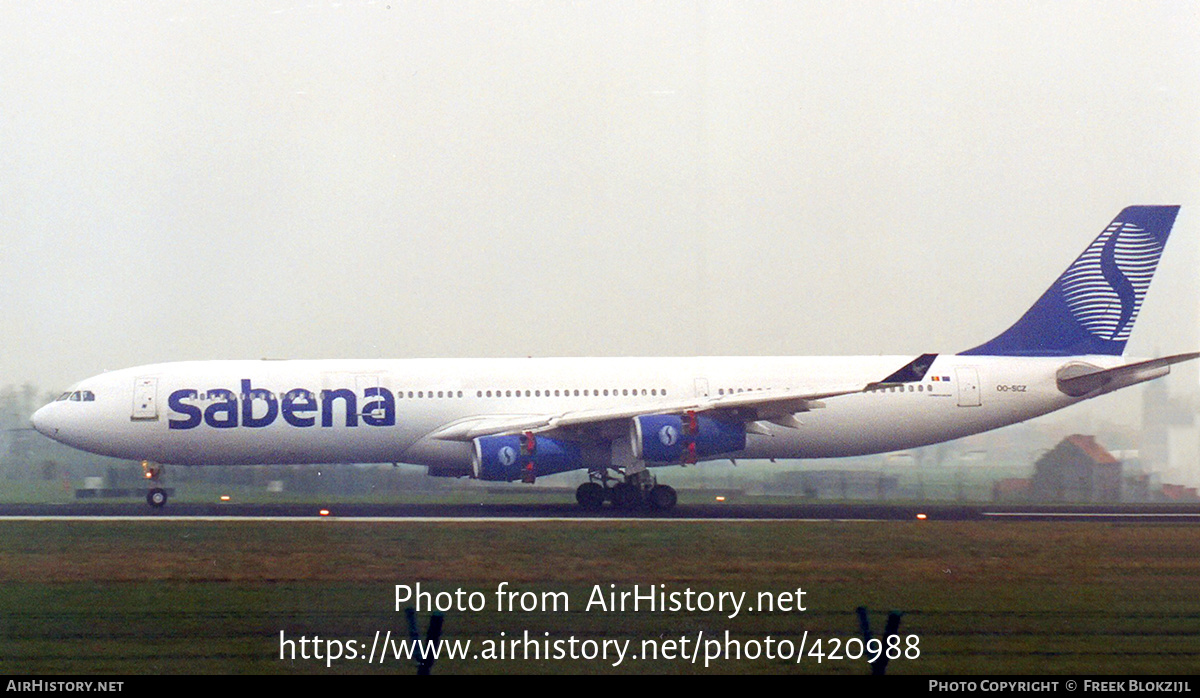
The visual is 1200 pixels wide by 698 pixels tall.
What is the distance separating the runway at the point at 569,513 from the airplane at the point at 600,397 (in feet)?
3.28

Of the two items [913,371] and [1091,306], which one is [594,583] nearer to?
[913,371]

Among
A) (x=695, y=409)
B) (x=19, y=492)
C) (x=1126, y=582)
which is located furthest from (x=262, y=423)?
(x=1126, y=582)

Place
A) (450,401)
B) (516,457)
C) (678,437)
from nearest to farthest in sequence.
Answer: (678,437)
(516,457)
(450,401)

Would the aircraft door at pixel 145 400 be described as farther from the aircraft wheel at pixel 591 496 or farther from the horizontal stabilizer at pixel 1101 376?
the horizontal stabilizer at pixel 1101 376

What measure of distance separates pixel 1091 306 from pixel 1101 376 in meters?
1.74

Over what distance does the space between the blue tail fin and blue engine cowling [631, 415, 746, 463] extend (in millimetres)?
6379

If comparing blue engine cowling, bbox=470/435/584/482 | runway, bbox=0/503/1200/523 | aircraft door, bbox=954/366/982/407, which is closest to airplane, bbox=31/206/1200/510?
aircraft door, bbox=954/366/982/407

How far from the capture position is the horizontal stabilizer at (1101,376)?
916 inches

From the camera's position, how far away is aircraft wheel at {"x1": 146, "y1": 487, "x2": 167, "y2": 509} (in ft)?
78.2

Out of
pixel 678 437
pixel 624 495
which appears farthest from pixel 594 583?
pixel 624 495

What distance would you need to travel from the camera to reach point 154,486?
24578mm

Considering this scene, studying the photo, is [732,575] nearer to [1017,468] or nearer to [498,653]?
[498,653]

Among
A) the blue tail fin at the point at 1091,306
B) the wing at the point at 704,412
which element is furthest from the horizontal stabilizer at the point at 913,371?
the blue tail fin at the point at 1091,306
